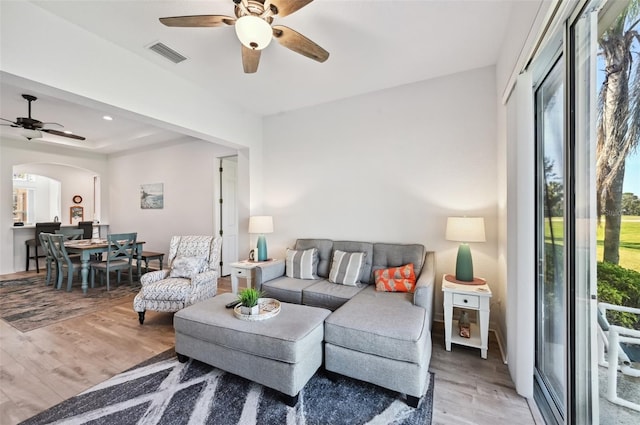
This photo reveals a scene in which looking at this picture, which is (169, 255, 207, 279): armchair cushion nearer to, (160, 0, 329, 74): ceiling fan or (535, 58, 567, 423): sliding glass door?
(160, 0, 329, 74): ceiling fan

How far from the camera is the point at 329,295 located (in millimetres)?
2574

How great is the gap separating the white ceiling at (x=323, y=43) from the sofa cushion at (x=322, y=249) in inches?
76.9

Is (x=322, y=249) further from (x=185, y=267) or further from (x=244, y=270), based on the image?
(x=185, y=267)

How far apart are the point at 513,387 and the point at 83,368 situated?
3347 mm

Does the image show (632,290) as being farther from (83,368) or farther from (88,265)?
(88,265)

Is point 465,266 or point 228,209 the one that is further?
point 228,209

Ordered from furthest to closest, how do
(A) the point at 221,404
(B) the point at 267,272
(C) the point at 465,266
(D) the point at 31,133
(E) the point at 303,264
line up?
(D) the point at 31,133 → (E) the point at 303,264 → (B) the point at 267,272 → (C) the point at 465,266 → (A) the point at 221,404

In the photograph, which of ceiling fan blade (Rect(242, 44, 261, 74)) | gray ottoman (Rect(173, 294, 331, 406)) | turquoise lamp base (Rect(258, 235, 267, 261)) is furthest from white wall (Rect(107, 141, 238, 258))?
ceiling fan blade (Rect(242, 44, 261, 74))

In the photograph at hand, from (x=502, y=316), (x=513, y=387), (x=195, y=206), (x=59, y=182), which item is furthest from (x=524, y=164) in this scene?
(x=59, y=182)

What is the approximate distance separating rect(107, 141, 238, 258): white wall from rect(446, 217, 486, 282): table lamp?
3.00 metres

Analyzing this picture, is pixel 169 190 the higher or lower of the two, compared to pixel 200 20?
lower

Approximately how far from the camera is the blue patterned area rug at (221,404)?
1.57m

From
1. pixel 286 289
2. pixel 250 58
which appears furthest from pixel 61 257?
→ pixel 250 58

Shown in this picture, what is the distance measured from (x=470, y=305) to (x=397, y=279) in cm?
66
